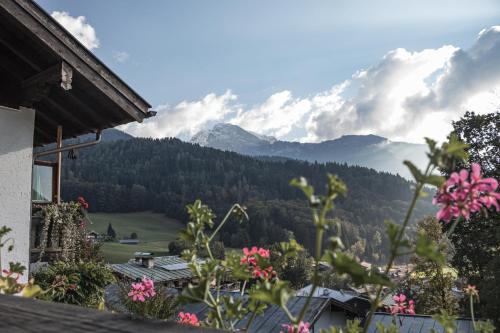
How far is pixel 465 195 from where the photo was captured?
1.23 m

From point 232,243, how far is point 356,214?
46.7 meters

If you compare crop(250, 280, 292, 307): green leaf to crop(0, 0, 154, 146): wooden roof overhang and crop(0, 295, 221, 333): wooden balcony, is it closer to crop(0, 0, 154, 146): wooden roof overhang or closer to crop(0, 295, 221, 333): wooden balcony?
crop(0, 295, 221, 333): wooden balcony

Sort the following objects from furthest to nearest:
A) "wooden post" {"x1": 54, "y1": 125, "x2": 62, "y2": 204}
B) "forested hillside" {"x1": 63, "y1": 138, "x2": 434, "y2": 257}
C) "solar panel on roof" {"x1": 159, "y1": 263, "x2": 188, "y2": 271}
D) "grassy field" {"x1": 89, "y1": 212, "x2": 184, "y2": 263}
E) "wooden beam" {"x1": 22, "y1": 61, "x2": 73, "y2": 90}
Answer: "forested hillside" {"x1": 63, "y1": 138, "x2": 434, "y2": 257}, "grassy field" {"x1": 89, "y1": 212, "x2": 184, "y2": 263}, "solar panel on roof" {"x1": 159, "y1": 263, "x2": 188, "y2": 271}, "wooden post" {"x1": 54, "y1": 125, "x2": 62, "y2": 204}, "wooden beam" {"x1": 22, "y1": 61, "x2": 73, "y2": 90}

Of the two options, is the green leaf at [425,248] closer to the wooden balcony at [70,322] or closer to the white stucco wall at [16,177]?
the wooden balcony at [70,322]

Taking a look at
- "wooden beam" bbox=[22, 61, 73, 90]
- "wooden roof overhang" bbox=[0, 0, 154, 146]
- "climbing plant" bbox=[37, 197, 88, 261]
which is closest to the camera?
"wooden roof overhang" bbox=[0, 0, 154, 146]

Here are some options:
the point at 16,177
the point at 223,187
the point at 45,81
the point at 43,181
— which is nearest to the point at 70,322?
the point at 45,81

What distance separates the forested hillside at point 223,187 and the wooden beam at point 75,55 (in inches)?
4008

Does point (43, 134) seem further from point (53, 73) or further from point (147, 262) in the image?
point (147, 262)

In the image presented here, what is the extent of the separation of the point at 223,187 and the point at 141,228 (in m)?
29.6

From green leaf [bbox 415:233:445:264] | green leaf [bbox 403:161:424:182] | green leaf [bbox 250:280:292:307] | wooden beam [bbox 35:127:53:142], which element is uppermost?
wooden beam [bbox 35:127:53:142]

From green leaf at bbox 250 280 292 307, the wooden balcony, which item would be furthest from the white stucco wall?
green leaf at bbox 250 280 292 307

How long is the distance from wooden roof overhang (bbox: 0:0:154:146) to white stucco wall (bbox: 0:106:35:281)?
42 centimetres

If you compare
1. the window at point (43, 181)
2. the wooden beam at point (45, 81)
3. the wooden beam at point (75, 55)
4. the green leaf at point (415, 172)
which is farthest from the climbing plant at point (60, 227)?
the green leaf at point (415, 172)

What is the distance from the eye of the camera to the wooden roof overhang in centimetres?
578
